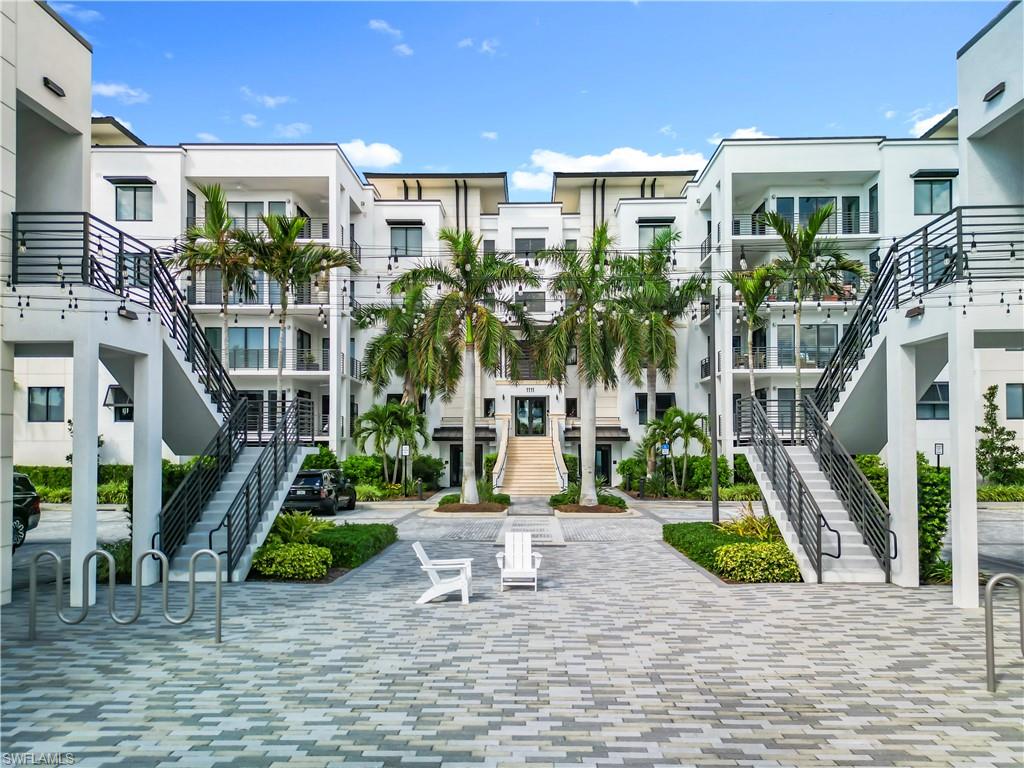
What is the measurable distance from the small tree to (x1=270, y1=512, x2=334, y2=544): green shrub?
101 feet

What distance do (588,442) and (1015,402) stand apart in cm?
2236

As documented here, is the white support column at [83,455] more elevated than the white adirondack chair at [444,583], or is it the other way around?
the white support column at [83,455]

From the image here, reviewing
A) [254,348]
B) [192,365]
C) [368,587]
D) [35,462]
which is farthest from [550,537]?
[35,462]

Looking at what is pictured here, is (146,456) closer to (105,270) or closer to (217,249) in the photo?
(105,270)

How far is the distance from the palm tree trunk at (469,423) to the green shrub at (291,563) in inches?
568

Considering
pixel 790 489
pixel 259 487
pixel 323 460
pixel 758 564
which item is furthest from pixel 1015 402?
pixel 259 487

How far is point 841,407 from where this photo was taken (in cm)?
1538

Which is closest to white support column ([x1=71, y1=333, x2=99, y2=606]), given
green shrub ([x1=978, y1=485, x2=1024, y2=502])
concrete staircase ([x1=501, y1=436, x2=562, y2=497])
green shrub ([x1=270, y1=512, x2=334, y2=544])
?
green shrub ([x1=270, y1=512, x2=334, y2=544])

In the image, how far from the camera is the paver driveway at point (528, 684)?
20.3ft

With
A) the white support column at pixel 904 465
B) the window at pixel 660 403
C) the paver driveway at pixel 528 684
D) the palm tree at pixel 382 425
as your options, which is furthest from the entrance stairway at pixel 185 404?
the window at pixel 660 403

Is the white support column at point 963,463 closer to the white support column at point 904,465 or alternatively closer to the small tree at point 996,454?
the white support column at point 904,465

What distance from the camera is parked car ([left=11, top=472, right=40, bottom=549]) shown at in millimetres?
18936

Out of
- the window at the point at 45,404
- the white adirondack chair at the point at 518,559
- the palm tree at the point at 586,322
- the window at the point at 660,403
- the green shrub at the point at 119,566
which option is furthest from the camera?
the window at the point at 660,403

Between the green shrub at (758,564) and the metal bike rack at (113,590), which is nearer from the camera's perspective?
the metal bike rack at (113,590)
